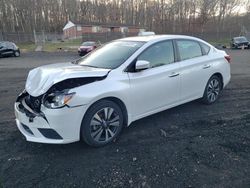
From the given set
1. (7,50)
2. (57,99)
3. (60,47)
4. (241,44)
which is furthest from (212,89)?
(60,47)

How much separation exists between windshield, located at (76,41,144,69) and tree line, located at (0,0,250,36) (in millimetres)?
50435

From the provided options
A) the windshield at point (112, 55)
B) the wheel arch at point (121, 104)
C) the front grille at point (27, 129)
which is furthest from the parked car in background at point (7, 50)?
the wheel arch at point (121, 104)

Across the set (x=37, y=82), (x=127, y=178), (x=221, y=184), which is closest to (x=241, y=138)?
(x=221, y=184)

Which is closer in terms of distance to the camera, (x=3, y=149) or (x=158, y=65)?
(x=3, y=149)

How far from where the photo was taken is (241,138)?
11.8ft

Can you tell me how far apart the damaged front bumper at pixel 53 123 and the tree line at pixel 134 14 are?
52194mm

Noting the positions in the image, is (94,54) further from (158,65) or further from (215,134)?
(215,134)

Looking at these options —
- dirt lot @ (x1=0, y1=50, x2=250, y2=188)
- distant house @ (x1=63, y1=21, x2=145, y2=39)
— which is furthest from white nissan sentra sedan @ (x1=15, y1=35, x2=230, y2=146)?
distant house @ (x1=63, y1=21, x2=145, y2=39)

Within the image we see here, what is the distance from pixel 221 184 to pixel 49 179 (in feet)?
6.74

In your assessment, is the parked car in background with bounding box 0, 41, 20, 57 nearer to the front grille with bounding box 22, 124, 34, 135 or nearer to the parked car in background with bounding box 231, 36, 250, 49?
the front grille with bounding box 22, 124, 34, 135

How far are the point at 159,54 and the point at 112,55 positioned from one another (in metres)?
0.88

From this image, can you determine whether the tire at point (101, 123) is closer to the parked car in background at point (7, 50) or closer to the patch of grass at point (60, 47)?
the parked car in background at point (7, 50)

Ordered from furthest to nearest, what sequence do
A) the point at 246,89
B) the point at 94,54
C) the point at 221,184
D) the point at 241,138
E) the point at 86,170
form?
the point at 246,89, the point at 94,54, the point at 241,138, the point at 86,170, the point at 221,184

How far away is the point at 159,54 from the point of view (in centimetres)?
407
